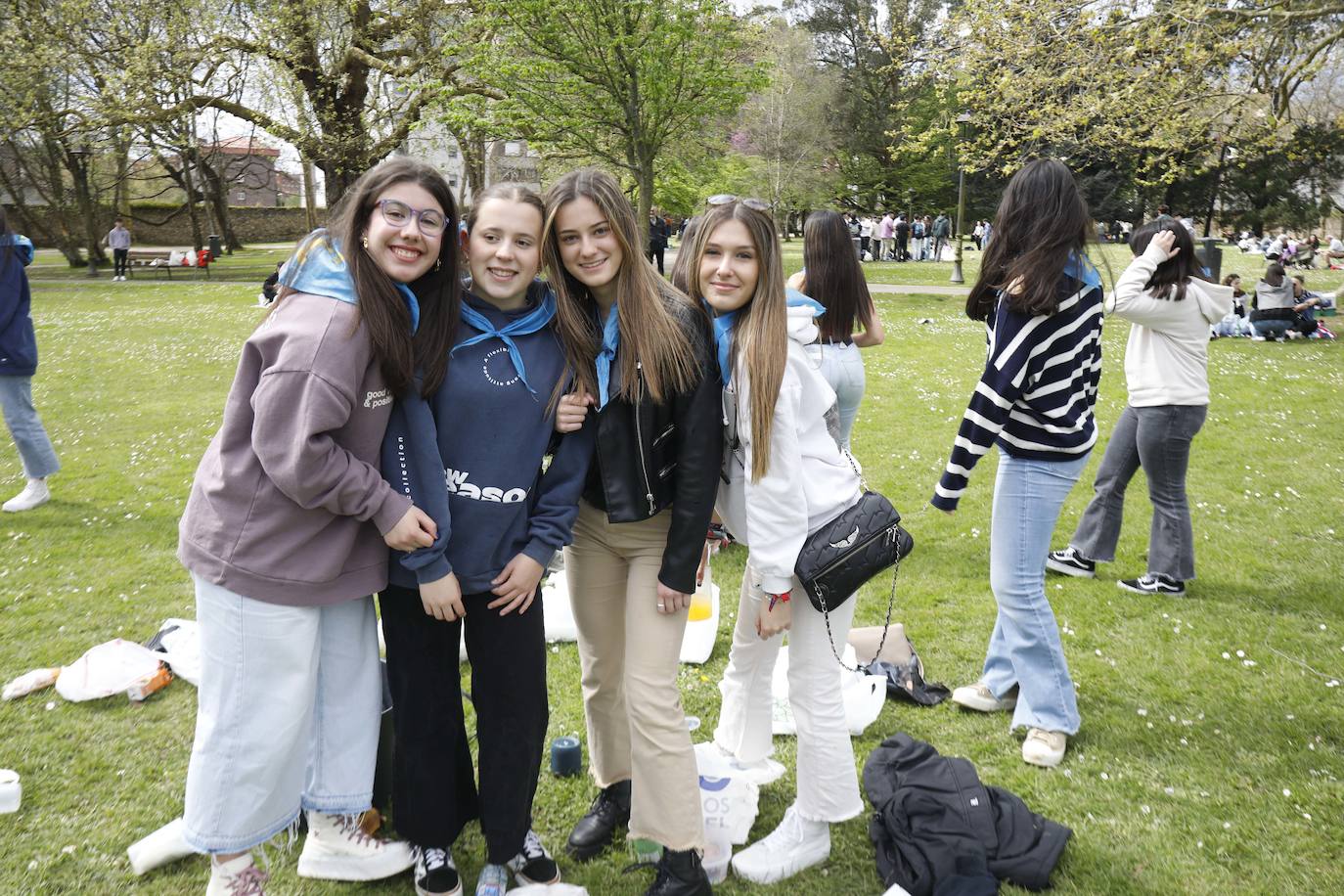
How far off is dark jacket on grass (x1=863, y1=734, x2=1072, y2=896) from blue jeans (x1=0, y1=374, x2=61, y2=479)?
6312 millimetres

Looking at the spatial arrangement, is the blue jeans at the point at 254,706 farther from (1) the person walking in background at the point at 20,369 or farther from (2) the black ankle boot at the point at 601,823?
(1) the person walking in background at the point at 20,369

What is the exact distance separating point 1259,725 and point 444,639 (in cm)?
341

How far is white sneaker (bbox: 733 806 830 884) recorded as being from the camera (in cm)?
295

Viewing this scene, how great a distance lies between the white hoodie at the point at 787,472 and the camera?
2682 mm

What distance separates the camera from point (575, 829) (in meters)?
3.10

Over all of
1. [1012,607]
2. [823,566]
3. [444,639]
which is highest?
[823,566]

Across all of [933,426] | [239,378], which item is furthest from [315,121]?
[239,378]

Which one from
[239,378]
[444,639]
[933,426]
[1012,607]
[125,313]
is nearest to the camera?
[239,378]

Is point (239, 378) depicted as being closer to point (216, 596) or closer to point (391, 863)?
point (216, 596)

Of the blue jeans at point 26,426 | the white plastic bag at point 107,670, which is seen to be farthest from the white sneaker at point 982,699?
the blue jeans at point 26,426

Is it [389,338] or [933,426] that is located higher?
[389,338]

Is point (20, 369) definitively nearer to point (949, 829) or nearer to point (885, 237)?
A: point (949, 829)

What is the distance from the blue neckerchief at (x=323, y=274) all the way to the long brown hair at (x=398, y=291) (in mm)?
21

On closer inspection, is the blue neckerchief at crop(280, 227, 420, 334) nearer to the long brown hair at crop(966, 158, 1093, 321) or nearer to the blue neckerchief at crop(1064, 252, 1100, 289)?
the long brown hair at crop(966, 158, 1093, 321)
